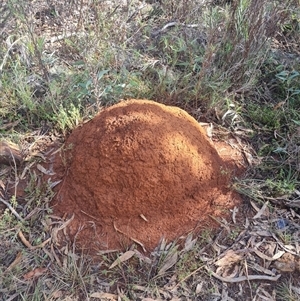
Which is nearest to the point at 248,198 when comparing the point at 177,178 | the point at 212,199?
the point at 212,199

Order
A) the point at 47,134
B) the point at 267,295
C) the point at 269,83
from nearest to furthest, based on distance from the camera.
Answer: the point at 267,295
the point at 47,134
the point at 269,83

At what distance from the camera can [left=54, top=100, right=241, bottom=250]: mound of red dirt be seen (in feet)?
7.59

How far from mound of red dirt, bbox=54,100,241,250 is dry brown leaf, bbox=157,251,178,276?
0.11m

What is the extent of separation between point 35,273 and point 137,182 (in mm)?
718

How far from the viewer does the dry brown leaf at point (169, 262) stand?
219 cm

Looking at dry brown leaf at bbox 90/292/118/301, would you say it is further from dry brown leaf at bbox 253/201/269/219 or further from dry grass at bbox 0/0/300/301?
dry brown leaf at bbox 253/201/269/219

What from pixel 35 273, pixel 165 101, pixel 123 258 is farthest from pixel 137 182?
pixel 165 101

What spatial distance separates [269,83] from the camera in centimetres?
328

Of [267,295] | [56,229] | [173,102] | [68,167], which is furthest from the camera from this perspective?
[173,102]

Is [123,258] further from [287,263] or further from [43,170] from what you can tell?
[287,263]

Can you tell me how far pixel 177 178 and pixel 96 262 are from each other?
63 centimetres

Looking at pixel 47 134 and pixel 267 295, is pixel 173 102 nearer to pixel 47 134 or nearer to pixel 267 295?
pixel 47 134

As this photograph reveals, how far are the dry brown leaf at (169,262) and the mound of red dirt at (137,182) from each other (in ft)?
0.38

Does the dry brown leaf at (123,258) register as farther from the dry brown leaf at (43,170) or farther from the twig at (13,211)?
the dry brown leaf at (43,170)
